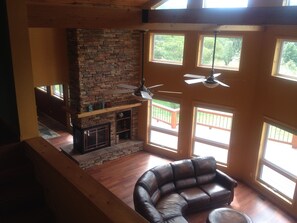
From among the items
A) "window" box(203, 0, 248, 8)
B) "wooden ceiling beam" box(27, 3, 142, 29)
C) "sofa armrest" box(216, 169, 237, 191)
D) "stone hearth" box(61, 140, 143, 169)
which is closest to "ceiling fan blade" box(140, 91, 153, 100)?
"wooden ceiling beam" box(27, 3, 142, 29)

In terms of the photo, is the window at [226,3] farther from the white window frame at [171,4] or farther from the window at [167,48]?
the window at [167,48]

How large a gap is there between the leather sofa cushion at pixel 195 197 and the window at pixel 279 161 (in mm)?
2051

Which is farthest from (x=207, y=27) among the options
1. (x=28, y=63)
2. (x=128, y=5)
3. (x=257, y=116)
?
(x=28, y=63)

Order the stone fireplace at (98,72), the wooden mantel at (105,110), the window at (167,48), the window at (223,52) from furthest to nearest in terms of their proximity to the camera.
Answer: the window at (167,48), the wooden mantel at (105,110), the stone fireplace at (98,72), the window at (223,52)

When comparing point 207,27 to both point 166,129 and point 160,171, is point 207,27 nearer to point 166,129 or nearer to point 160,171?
point 160,171

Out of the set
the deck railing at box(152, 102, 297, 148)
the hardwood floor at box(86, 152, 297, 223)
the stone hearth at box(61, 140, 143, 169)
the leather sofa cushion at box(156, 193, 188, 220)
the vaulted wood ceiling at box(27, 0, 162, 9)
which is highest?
the vaulted wood ceiling at box(27, 0, 162, 9)

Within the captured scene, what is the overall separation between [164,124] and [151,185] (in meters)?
3.55

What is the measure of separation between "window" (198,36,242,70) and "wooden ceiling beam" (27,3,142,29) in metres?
2.21

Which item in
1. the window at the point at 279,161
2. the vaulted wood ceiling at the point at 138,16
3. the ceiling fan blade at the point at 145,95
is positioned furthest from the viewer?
the window at the point at 279,161

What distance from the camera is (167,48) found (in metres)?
8.50

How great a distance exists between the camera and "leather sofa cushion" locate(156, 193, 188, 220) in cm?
562

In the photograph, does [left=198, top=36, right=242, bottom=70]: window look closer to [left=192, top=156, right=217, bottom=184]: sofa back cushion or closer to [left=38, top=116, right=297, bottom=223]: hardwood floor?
[left=192, top=156, right=217, bottom=184]: sofa back cushion

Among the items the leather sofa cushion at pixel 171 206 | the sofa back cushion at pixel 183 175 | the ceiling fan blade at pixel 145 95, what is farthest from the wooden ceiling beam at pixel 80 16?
the leather sofa cushion at pixel 171 206

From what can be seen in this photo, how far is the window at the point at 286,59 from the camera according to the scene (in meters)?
6.27
